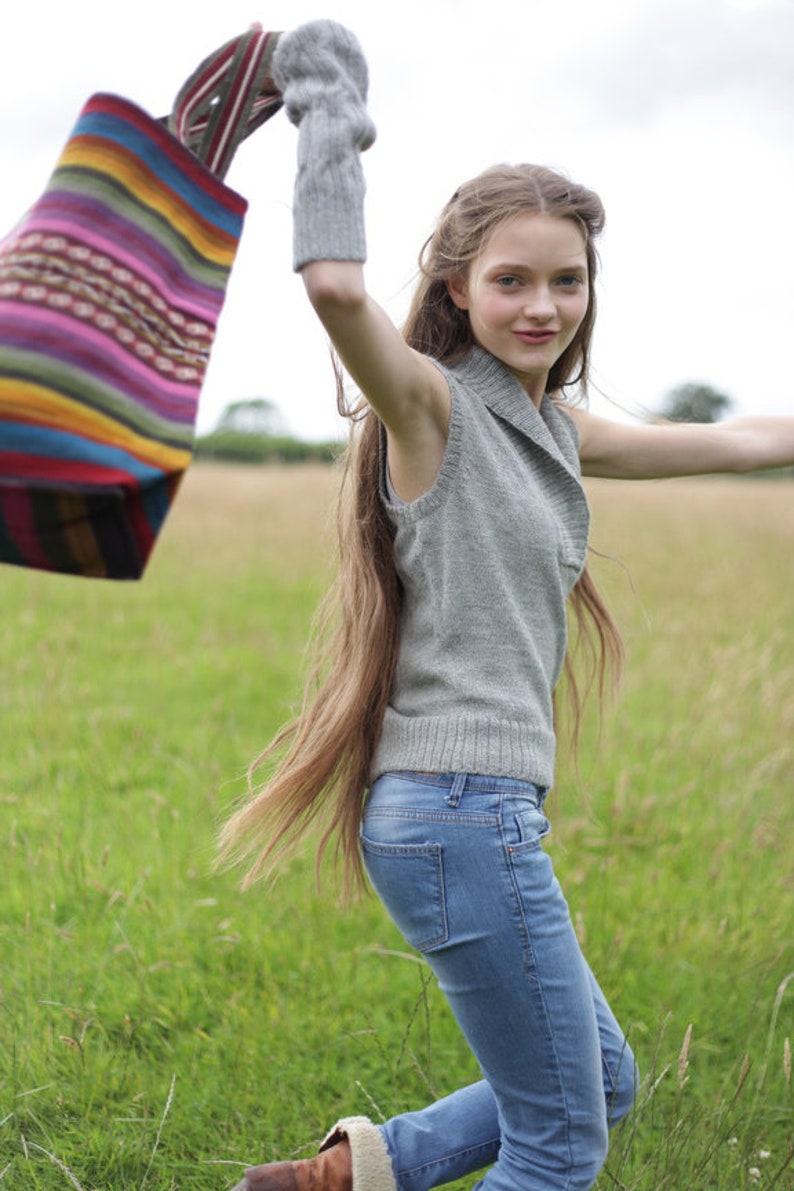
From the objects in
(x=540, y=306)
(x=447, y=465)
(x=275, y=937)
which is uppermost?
(x=540, y=306)

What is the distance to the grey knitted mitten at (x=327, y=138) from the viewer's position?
1.76m

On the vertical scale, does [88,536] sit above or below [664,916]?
above

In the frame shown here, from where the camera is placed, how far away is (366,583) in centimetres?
231

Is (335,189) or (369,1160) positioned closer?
(335,189)

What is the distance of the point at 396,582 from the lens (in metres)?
2.35

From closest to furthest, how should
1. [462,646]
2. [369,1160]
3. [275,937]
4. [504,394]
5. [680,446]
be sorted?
[462,646] < [504,394] < [369,1160] < [680,446] < [275,937]

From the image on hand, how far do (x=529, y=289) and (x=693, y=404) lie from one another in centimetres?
132

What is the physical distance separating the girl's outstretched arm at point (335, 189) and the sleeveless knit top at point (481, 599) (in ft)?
0.91

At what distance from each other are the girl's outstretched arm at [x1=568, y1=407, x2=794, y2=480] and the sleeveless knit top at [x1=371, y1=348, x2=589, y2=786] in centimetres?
46

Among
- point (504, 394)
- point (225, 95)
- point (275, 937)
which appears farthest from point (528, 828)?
point (275, 937)

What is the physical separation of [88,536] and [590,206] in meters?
1.22

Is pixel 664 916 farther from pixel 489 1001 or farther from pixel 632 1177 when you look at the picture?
pixel 489 1001

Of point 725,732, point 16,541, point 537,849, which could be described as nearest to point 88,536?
point 16,541

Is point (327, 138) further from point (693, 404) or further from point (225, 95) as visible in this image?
point (693, 404)
